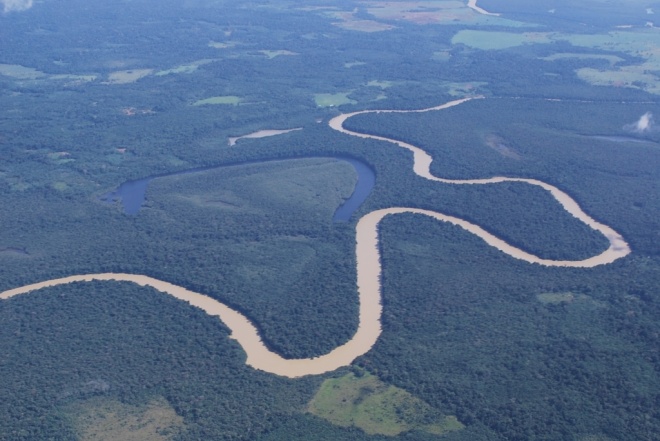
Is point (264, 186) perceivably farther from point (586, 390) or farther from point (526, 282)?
point (586, 390)

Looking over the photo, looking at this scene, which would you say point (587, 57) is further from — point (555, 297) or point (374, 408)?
point (374, 408)

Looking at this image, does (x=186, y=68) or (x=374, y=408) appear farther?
(x=186, y=68)

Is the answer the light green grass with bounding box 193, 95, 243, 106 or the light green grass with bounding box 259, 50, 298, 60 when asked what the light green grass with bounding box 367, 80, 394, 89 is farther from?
the light green grass with bounding box 259, 50, 298, 60

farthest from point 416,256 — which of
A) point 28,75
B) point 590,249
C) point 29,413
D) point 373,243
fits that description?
point 28,75

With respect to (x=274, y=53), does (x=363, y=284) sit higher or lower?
higher

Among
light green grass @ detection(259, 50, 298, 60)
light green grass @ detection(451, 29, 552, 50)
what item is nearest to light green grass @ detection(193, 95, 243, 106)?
light green grass @ detection(259, 50, 298, 60)

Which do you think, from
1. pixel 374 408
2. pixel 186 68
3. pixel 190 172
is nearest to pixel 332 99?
pixel 186 68
